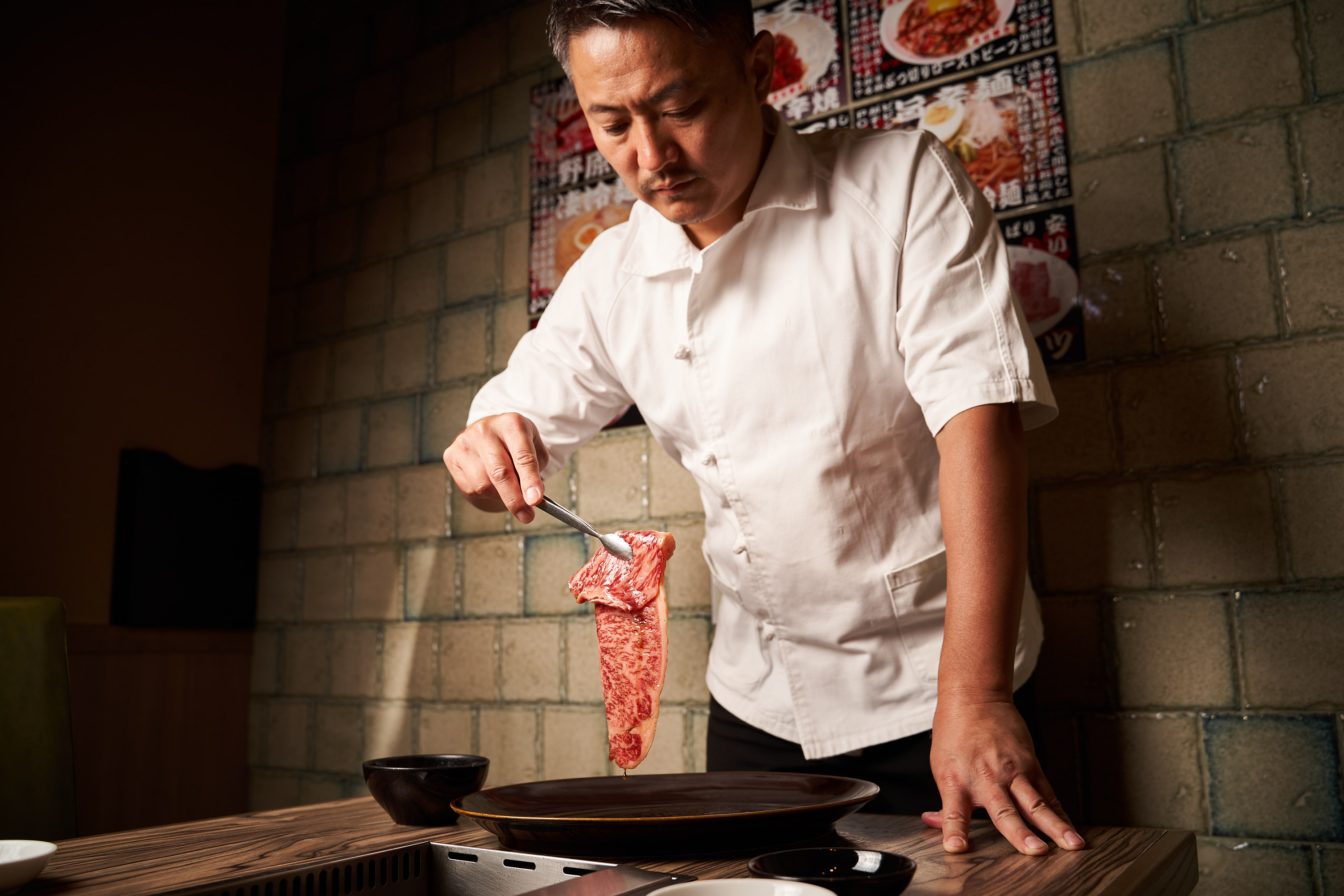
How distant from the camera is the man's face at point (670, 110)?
4.61 feet

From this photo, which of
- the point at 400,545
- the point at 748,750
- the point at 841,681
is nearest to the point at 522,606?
the point at 400,545

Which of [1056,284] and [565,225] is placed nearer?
[1056,284]

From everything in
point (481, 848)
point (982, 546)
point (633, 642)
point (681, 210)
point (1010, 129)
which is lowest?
point (481, 848)

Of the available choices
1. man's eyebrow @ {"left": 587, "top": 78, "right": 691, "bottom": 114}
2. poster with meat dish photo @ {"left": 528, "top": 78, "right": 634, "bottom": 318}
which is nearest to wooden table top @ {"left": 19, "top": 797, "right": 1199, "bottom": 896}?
man's eyebrow @ {"left": 587, "top": 78, "right": 691, "bottom": 114}

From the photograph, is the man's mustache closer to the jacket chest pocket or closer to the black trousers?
the jacket chest pocket

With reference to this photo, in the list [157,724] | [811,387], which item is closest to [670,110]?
[811,387]

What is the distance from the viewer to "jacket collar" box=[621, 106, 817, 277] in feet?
5.27

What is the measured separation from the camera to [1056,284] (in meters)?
2.08

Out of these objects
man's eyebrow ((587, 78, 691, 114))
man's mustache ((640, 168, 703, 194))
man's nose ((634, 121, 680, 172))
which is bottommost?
man's mustache ((640, 168, 703, 194))

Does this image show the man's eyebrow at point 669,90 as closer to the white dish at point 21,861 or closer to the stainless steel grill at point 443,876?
the stainless steel grill at point 443,876

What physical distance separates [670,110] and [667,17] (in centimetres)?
13

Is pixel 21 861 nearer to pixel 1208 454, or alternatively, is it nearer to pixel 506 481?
pixel 506 481

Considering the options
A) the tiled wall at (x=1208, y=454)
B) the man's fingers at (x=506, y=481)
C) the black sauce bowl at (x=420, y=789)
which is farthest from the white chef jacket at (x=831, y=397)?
the black sauce bowl at (x=420, y=789)

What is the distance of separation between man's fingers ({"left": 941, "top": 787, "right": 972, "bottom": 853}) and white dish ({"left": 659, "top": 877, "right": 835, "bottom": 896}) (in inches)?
11.8
